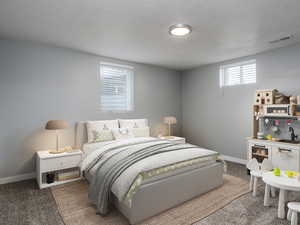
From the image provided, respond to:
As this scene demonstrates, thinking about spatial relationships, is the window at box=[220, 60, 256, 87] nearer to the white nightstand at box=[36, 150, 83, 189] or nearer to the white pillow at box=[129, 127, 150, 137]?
the white pillow at box=[129, 127, 150, 137]

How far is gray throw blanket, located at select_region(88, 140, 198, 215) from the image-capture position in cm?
209

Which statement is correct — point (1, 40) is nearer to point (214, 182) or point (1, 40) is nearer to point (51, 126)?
point (51, 126)

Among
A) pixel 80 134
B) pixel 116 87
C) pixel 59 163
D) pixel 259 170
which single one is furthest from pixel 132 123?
pixel 259 170

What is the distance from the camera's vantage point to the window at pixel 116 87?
13.1 feet

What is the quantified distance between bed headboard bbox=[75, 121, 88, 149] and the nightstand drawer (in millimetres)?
557

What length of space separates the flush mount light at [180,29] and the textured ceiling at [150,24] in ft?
0.28

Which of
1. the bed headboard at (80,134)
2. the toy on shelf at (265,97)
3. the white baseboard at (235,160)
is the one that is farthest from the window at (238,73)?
the bed headboard at (80,134)

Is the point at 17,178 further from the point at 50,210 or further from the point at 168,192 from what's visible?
the point at 168,192

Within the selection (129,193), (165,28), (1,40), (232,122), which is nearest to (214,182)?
(129,193)

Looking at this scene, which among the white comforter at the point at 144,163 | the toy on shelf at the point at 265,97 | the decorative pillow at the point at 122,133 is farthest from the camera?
the decorative pillow at the point at 122,133

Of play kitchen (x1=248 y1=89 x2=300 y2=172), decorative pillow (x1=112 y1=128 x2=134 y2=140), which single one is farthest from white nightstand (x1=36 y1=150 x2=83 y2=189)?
play kitchen (x1=248 y1=89 x2=300 y2=172)

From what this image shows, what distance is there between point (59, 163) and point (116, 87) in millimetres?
2116

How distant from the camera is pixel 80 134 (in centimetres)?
360

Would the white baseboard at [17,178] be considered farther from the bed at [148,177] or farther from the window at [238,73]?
the window at [238,73]
